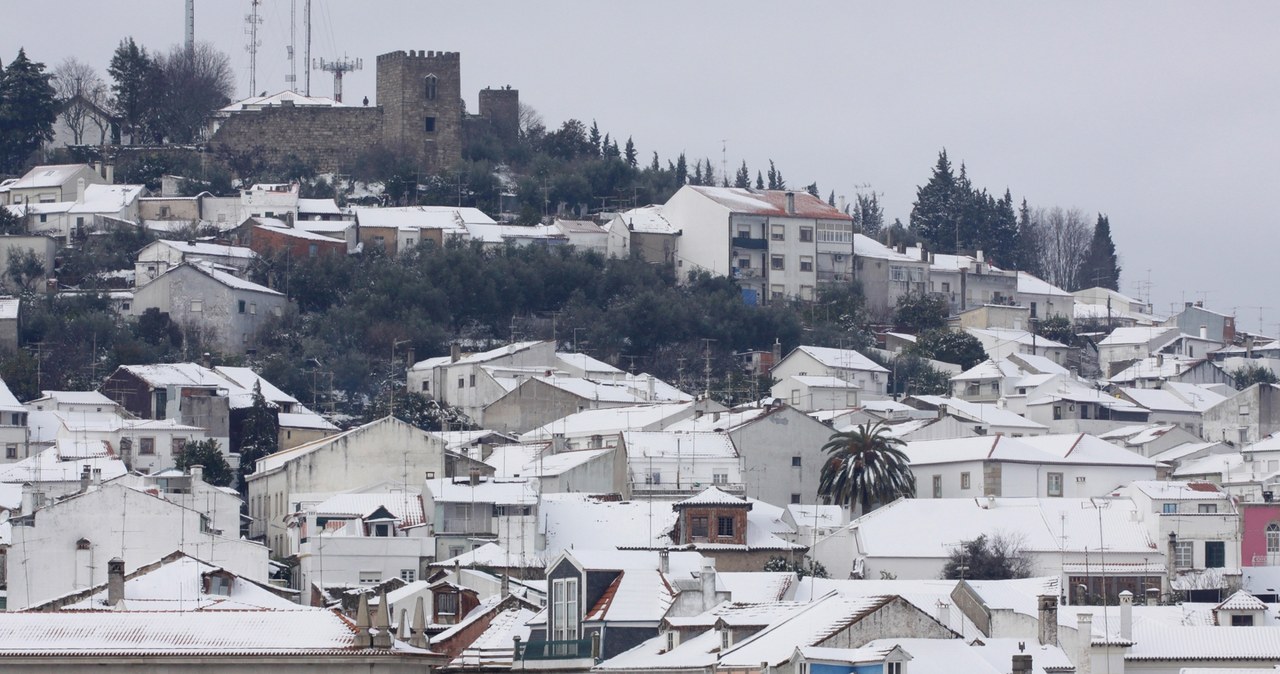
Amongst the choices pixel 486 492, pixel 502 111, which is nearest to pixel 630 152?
pixel 502 111

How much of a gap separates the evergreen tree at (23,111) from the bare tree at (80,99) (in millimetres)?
1643

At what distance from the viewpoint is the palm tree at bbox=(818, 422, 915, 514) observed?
7050 cm

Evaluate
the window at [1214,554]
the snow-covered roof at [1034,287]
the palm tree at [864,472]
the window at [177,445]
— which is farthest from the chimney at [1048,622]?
the snow-covered roof at [1034,287]

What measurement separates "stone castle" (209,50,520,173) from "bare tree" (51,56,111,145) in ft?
19.6

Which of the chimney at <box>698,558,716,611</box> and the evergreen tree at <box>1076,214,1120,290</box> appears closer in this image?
the chimney at <box>698,558,716,611</box>

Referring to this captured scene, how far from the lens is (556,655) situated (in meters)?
43.6

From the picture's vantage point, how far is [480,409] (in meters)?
88.9

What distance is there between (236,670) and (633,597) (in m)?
6.90

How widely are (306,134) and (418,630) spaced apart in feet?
241

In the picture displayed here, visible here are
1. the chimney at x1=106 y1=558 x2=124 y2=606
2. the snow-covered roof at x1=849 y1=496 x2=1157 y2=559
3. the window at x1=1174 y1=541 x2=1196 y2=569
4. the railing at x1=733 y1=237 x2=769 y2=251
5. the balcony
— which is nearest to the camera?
the balcony

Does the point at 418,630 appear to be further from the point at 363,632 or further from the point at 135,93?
the point at 135,93

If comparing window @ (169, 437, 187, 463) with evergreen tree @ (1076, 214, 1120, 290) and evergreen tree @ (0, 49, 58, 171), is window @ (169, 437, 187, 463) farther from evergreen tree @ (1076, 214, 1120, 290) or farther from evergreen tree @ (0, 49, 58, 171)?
evergreen tree @ (1076, 214, 1120, 290)

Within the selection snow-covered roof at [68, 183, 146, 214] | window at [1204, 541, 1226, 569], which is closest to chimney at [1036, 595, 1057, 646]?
window at [1204, 541, 1226, 569]

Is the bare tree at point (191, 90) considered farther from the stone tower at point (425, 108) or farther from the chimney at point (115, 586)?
the chimney at point (115, 586)
